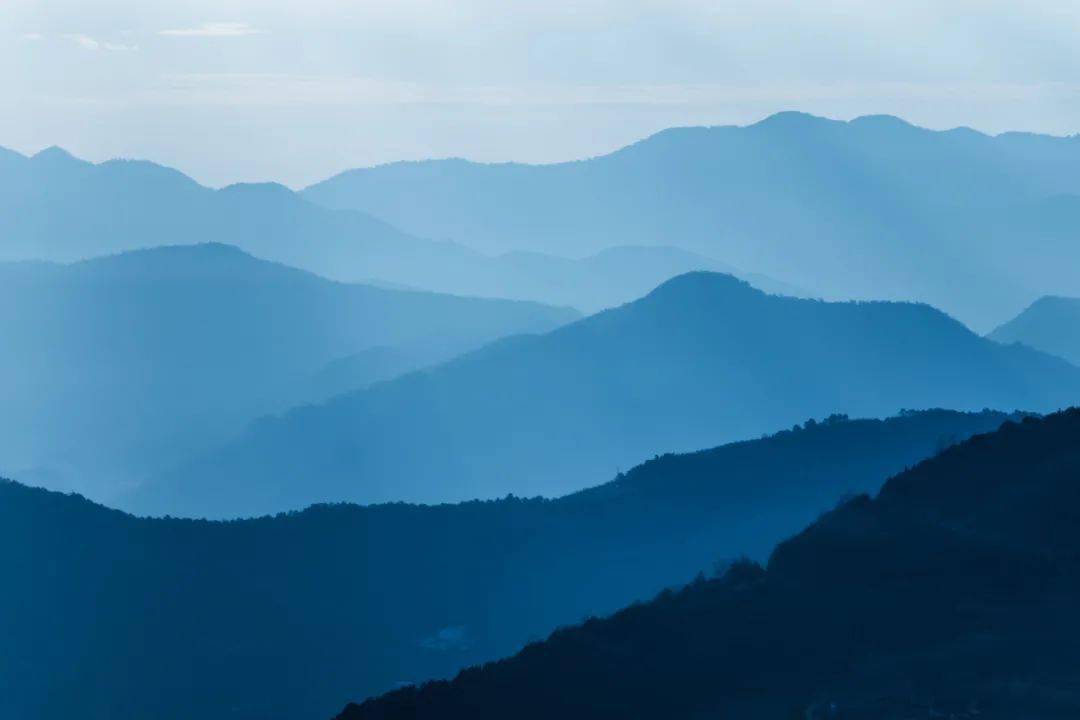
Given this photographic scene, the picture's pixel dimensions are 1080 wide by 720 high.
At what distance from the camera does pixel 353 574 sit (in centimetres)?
13562

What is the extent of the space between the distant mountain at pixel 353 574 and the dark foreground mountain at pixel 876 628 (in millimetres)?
27687

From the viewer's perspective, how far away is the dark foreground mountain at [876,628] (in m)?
60.8

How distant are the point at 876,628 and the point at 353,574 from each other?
72153 millimetres

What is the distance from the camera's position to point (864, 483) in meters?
112

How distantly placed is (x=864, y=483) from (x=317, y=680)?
1411 inches

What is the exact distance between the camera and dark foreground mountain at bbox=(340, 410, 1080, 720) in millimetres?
60812

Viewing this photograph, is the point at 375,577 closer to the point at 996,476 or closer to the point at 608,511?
the point at 608,511

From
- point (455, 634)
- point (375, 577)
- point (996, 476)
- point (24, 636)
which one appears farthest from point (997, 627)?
point (24, 636)

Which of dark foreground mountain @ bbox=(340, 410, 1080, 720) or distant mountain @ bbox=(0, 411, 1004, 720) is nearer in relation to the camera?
dark foreground mountain @ bbox=(340, 410, 1080, 720)

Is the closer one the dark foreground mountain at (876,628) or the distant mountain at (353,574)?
the dark foreground mountain at (876,628)

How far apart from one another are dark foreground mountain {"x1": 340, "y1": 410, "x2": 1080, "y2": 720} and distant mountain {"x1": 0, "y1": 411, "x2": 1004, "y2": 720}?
27687 mm

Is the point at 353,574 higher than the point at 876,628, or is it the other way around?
the point at 876,628

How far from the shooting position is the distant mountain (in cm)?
11969

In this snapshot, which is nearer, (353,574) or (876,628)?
(876,628)
